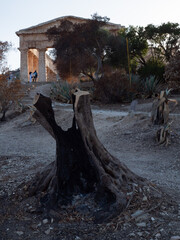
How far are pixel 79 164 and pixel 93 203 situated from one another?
1.70 feet

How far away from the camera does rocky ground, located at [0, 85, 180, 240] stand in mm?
3102

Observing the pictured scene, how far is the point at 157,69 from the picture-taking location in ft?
68.5

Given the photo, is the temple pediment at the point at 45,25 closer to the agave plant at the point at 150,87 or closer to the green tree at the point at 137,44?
the green tree at the point at 137,44

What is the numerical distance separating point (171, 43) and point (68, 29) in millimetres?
9044

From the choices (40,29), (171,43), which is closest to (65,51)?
(171,43)

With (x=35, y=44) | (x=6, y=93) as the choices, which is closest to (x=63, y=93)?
(x=6, y=93)

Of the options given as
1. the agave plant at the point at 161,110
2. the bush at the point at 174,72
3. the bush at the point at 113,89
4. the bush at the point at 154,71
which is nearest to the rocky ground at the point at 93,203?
the agave plant at the point at 161,110

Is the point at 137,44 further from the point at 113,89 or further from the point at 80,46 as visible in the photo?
the point at 113,89

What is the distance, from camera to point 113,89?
16.4 meters

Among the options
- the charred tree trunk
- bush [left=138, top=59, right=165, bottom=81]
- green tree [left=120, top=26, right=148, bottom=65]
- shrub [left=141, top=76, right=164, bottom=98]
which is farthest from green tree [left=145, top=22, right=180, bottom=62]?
the charred tree trunk

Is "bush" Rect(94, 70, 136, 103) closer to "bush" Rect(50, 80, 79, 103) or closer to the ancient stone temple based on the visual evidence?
"bush" Rect(50, 80, 79, 103)

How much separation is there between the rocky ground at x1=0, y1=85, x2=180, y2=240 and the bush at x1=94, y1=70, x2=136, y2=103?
6.62 meters

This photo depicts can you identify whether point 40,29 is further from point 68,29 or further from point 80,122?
point 80,122

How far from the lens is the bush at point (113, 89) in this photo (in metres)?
16.3
